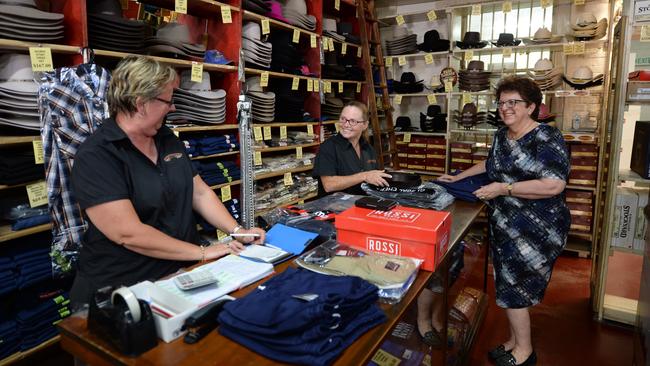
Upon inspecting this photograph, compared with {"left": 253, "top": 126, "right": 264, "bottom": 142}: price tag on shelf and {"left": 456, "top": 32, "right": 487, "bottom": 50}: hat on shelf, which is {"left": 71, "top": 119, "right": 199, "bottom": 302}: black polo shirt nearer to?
{"left": 253, "top": 126, "right": 264, "bottom": 142}: price tag on shelf

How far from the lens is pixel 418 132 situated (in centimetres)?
526

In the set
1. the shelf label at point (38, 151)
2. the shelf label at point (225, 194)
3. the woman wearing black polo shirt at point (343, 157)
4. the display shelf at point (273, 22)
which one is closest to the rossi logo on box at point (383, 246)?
the woman wearing black polo shirt at point (343, 157)

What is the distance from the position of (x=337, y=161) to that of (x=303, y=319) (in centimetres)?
178

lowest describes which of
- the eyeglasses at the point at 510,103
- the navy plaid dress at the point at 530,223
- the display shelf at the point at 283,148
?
the navy plaid dress at the point at 530,223

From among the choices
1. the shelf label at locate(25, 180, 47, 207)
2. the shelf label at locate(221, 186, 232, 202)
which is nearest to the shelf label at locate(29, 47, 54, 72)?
the shelf label at locate(25, 180, 47, 207)

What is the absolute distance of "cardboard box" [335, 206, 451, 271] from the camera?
1416 mm

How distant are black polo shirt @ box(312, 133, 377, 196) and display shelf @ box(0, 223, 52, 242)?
1548mm

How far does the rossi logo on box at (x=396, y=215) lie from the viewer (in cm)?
151

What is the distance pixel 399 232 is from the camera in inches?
56.8

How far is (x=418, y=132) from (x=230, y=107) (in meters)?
2.68

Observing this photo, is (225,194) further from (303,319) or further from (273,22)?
(303,319)

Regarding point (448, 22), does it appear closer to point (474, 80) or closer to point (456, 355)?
point (474, 80)

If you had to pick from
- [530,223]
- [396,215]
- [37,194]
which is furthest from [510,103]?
[37,194]

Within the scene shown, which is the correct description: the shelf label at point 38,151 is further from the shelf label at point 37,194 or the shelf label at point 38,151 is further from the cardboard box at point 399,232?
the cardboard box at point 399,232
